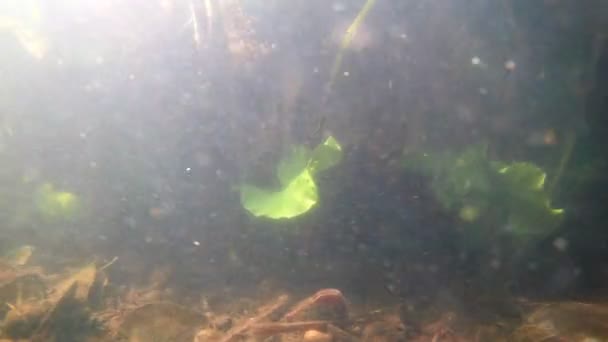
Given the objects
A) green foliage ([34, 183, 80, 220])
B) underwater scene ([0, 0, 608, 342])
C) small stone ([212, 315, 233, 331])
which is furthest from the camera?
green foliage ([34, 183, 80, 220])

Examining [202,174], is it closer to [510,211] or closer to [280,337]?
[280,337]

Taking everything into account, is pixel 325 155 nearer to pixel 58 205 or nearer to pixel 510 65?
pixel 510 65

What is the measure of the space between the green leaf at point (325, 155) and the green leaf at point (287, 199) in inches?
7.8

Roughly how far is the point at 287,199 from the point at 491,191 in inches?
95.4

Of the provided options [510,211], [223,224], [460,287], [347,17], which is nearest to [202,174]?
[223,224]

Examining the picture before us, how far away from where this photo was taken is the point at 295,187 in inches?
190

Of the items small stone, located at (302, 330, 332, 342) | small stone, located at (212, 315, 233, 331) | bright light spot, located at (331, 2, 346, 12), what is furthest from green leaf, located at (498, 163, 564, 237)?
small stone, located at (212, 315, 233, 331)

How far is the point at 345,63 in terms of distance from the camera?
18.4 feet

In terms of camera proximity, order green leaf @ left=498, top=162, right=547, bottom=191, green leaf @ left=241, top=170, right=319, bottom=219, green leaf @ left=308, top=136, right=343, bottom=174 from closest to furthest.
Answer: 1. green leaf @ left=241, top=170, right=319, bottom=219
2. green leaf @ left=308, top=136, right=343, bottom=174
3. green leaf @ left=498, top=162, right=547, bottom=191

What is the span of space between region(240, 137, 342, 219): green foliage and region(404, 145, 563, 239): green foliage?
3.43 ft

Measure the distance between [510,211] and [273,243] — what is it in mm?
2755

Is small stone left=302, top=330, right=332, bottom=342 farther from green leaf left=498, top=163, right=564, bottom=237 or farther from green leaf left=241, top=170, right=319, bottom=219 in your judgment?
green leaf left=498, top=163, right=564, bottom=237

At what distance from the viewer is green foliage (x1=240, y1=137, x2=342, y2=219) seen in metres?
4.68

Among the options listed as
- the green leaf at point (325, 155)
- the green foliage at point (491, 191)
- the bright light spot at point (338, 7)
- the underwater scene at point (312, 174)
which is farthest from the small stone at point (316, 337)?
the bright light spot at point (338, 7)
